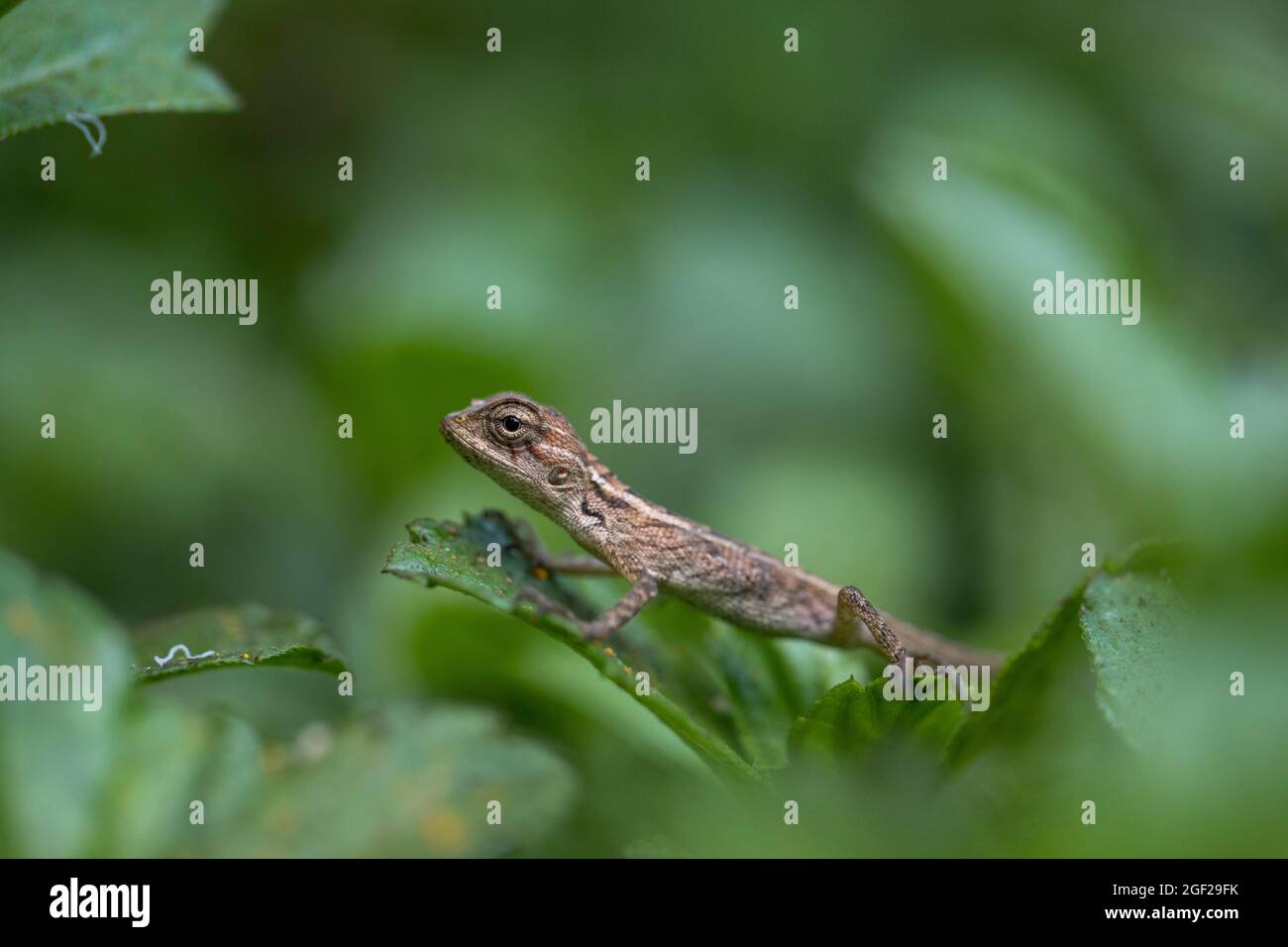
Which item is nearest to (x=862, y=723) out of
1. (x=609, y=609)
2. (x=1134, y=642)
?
(x=1134, y=642)

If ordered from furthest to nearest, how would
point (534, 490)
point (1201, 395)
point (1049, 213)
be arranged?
point (1049, 213), point (1201, 395), point (534, 490)

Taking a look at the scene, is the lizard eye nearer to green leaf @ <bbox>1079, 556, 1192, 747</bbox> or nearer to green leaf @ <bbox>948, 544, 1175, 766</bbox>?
green leaf @ <bbox>948, 544, 1175, 766</bbox>

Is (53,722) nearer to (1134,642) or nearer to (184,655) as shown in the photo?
(184,655)

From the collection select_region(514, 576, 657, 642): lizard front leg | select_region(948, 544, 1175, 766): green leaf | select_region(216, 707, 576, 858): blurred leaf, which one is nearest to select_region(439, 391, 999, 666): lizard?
select_region(514, 576, 657, 642): lizard front leg

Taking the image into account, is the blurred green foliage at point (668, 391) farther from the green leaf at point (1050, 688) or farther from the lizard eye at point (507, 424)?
the lizard eye at point (507, 424)
